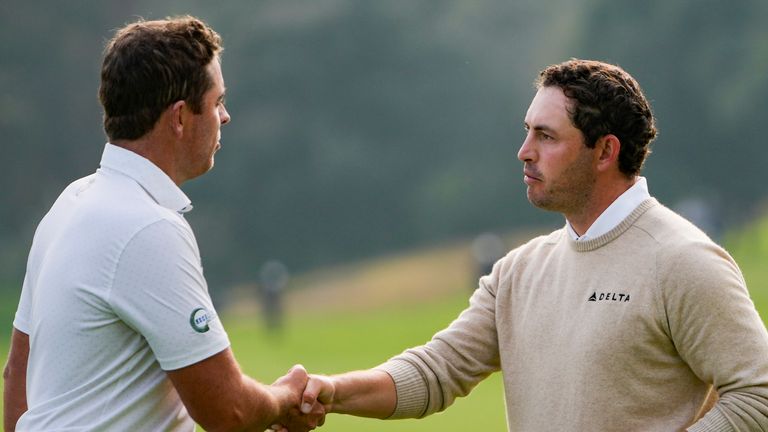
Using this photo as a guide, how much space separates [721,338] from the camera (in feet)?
14.5

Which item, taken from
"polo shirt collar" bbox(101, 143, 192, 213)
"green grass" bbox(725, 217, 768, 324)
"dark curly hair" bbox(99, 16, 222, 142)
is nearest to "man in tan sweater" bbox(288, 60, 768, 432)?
"polo shirt collar" bbox(101, 143, 192, 213)

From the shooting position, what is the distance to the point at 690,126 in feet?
174

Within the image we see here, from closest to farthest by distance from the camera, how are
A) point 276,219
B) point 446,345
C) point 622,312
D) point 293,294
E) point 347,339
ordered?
point 622,312
point 446,345
point 347,339
point 293,294
point 276,219

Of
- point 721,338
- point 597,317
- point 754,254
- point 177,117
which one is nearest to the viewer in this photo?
point 177,117

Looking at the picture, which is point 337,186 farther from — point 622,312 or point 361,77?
point 622,312

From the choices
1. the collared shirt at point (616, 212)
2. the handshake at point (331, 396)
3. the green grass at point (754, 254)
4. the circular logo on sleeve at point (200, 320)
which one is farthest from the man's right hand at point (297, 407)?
the green grass at point (754, 254)

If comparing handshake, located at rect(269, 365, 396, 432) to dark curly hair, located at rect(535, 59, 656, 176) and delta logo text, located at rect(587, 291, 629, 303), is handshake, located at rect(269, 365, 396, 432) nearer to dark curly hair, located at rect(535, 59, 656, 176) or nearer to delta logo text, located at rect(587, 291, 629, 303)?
delta logo text, located at rect(587, 291, 629, 303)

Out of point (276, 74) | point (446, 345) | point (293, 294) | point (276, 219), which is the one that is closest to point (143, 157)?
point (446, 345)

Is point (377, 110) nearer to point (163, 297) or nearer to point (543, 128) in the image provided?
point (543, 128)

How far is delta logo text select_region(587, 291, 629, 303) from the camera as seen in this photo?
4.65 m

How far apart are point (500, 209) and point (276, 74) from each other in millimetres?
10808

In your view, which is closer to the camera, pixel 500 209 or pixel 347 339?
pixel 347 339

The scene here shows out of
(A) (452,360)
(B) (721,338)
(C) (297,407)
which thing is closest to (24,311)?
(C) (297,407)

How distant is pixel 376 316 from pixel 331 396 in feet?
106
